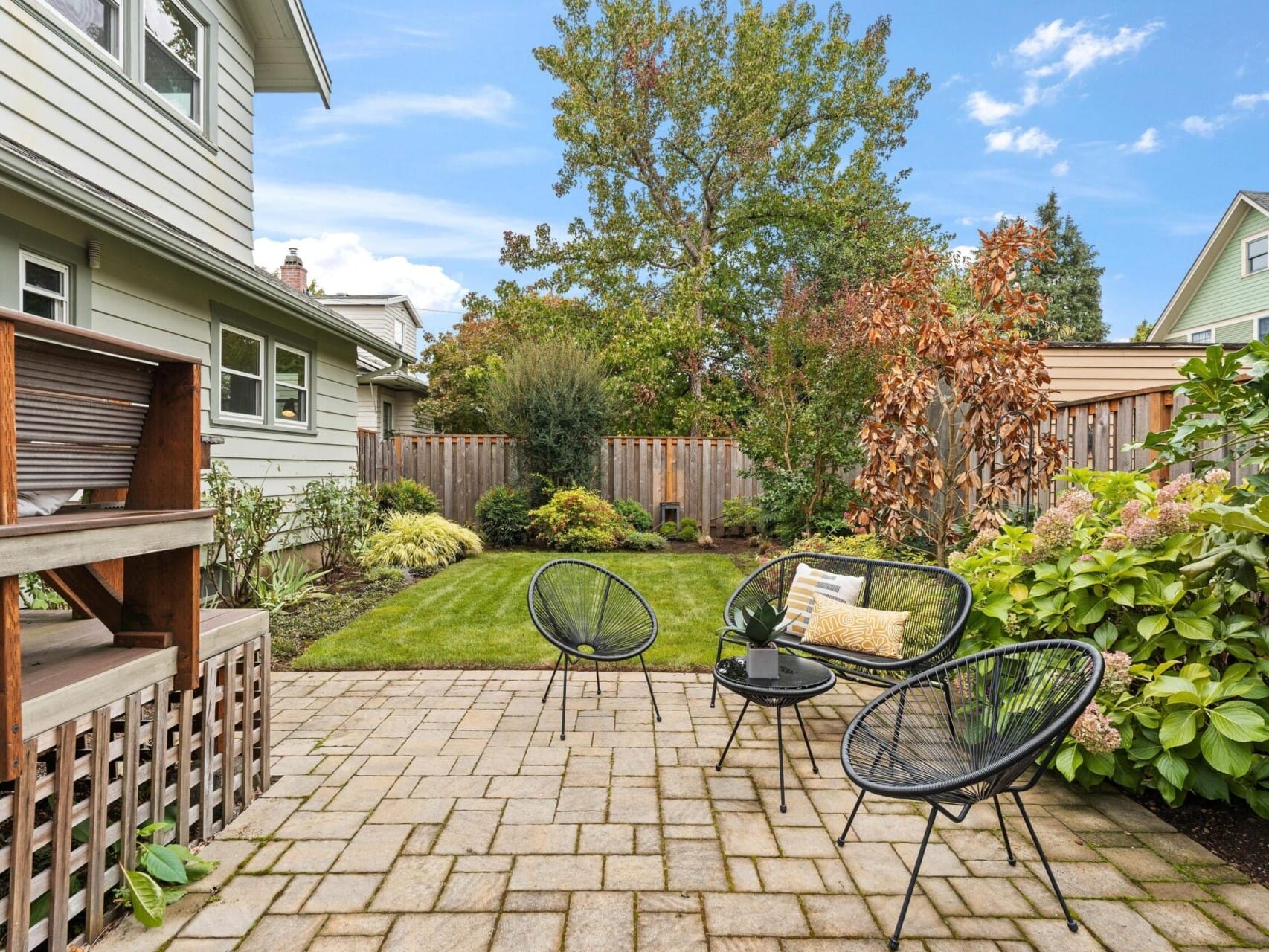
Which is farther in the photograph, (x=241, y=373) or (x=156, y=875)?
(x=241, y=373)

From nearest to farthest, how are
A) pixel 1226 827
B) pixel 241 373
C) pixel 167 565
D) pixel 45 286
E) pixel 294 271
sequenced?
pixel 167 565, pixel 1226 827, pixel 45 286, pixel 241 373, pixel 294 271

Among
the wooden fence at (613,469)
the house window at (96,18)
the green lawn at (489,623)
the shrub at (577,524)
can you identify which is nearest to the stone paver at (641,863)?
the green lawn at (489,623)

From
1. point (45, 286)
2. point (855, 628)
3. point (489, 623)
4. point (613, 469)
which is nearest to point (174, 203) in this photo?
point (45, 286)

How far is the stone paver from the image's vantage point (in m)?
1.89

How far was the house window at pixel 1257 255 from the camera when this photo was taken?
14984mm

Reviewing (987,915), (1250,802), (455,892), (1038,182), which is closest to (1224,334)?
(1038,182)

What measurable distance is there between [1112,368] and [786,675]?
7175mm

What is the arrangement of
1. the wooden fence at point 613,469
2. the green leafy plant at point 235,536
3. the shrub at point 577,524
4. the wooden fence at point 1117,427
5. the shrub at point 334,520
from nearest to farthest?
the wooden fence at point 1117,427, the green leafy plant at point 235,536, the shrub at point 334,520, the shrub at point 577,524, the wooden fence at point 613,469

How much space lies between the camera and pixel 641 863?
223 centimetres

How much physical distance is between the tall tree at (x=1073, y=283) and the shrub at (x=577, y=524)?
23.4m

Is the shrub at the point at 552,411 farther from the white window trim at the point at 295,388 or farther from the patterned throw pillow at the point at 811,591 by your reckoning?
the patterned throw pillow at the point at 811,591

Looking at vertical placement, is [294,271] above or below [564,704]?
above

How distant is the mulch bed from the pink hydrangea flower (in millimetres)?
343

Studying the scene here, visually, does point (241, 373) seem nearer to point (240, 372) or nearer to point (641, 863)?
point (240, 372)
